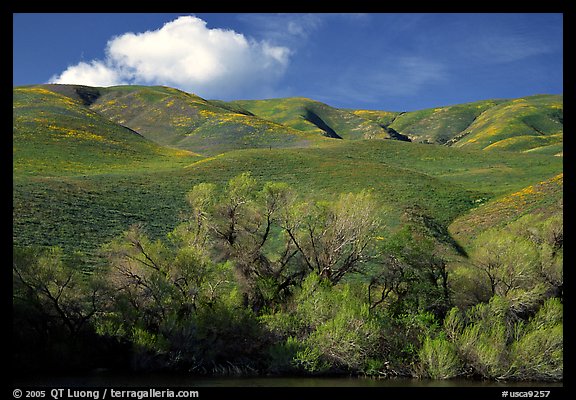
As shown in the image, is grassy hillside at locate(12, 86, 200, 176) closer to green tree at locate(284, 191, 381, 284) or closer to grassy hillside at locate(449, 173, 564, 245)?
green tree at locate(284, 191, 381, 284)

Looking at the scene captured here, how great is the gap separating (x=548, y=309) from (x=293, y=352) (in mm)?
14187

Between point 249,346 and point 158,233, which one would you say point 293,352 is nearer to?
point 249,346

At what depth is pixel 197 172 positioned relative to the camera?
81188 millimetres

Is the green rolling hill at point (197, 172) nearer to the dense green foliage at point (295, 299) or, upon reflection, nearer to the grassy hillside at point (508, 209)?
the grassy hillside at point (508, 209)

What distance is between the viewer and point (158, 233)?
5172 centimetres

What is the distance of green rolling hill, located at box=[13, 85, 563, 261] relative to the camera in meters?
53.2

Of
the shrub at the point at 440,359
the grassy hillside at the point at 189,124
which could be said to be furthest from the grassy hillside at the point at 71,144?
the shrub at the point at 440,359

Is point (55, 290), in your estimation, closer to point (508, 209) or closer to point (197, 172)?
point (508, 209)

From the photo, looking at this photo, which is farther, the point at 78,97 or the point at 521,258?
the point at 78,97

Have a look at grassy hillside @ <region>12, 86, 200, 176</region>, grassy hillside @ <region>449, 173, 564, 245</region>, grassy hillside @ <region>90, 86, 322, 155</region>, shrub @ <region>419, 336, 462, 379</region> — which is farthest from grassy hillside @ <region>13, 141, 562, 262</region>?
shrub @ <region>419, 336, 462, 379</region>

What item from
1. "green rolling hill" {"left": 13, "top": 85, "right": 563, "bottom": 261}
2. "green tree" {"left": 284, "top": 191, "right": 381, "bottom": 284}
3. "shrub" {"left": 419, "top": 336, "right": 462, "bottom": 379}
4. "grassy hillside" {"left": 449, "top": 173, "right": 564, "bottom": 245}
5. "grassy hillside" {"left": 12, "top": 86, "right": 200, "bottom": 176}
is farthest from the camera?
"grassy hillside" {"left": 12, "top": 86, "right": 200, "bottom": 176}

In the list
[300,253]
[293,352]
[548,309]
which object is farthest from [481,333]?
[300,253]
